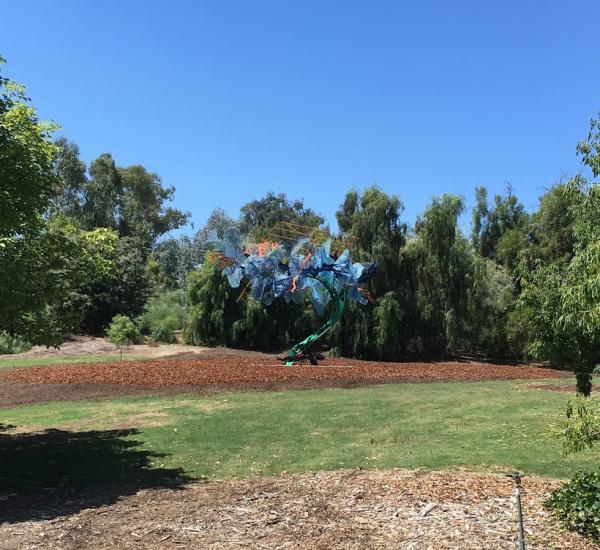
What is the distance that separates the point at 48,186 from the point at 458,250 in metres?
23.5

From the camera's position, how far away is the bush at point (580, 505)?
490 centimetres

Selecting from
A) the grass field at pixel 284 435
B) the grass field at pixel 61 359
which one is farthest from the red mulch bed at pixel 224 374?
the grass field at pixel 61 359

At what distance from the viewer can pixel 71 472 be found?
816 centimetres

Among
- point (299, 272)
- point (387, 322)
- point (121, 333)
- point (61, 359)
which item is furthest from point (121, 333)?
point (387, 322)

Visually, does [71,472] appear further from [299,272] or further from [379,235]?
[379,235]

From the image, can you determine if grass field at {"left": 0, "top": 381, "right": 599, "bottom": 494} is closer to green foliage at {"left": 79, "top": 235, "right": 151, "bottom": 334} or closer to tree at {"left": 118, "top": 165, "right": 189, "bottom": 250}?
green foliage at {"left": 79, "top": 235, "right": 151, "bottom": 334}

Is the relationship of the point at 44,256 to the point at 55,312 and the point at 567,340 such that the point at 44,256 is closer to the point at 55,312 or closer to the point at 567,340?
the point at 55,312

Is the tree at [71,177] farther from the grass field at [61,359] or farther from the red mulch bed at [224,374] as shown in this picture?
the red mulch bed at [224,374]

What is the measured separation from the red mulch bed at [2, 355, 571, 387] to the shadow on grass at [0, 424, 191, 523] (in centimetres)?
586

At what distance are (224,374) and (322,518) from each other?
12718mm

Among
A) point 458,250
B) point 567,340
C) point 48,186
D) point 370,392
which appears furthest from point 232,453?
point 458,250

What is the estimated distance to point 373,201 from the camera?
29.5 meters

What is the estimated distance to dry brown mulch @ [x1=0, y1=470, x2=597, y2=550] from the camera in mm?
4996

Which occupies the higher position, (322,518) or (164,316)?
(164,316)
